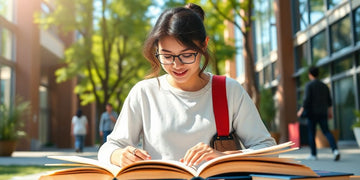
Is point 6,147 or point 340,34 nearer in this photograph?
point 6,147

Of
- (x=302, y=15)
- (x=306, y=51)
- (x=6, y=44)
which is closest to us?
(x=306, y=51)

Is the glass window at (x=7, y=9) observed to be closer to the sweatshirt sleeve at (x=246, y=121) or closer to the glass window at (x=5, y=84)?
the glass window at (x=5, y=84)

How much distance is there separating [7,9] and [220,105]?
18404 millimetres

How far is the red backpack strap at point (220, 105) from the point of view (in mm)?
1974

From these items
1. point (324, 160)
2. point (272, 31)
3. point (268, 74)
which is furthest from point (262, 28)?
point (324, 160)

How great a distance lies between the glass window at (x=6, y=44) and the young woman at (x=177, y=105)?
16678 millimetres

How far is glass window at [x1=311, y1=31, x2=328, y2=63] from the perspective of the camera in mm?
15255

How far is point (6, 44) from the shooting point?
18109 mm

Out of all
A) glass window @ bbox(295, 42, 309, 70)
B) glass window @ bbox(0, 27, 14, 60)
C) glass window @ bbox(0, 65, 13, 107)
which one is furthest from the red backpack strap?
glass window @ bbox(0, 27, 14, 60)

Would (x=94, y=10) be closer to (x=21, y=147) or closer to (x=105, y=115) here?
(x=21, y=147)

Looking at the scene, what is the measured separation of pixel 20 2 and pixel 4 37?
2573mm

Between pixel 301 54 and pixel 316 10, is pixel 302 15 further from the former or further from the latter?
pixel 316 10

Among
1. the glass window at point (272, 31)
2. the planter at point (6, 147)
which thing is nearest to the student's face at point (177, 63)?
the planter at point (6, 147)

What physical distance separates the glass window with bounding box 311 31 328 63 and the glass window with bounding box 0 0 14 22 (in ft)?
40.2
